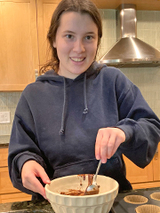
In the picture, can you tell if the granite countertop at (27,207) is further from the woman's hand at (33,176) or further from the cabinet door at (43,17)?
the cabinet door at (43,17)

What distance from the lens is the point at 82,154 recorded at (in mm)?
864

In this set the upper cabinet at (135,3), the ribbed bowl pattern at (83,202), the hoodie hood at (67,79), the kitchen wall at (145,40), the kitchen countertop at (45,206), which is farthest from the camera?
the kitchen wall at (145,40)

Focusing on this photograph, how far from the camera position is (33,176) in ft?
2.25

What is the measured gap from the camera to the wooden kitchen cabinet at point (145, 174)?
2232 mm

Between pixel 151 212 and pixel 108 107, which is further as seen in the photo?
pixel 108 107

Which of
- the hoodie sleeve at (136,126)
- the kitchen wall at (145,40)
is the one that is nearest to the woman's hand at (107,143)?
the hoodie sleeve at (136,126)

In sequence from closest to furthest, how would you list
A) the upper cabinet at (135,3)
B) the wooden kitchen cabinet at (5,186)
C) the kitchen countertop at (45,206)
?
the kitchen countertop at (45,206), the wooden kitchen cabinet at (5,186), the upper cabinet at (135,3)

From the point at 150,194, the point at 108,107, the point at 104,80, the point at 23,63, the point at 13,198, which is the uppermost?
the point at 23,63

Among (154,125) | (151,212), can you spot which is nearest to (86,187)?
(151,212)

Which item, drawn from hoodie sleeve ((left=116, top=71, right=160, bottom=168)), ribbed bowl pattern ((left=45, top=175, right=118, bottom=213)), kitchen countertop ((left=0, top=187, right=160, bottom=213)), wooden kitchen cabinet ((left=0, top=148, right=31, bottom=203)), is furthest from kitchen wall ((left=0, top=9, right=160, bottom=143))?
ribbed bowl pattern ((left=45, top=175, right=118, bottom=213))

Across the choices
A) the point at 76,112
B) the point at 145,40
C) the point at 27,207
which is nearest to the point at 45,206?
the point at 27,207

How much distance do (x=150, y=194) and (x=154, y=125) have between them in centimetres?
23

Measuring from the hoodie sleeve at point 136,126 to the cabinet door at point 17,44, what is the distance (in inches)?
57.3

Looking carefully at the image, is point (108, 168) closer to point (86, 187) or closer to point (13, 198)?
point (86, 187)
